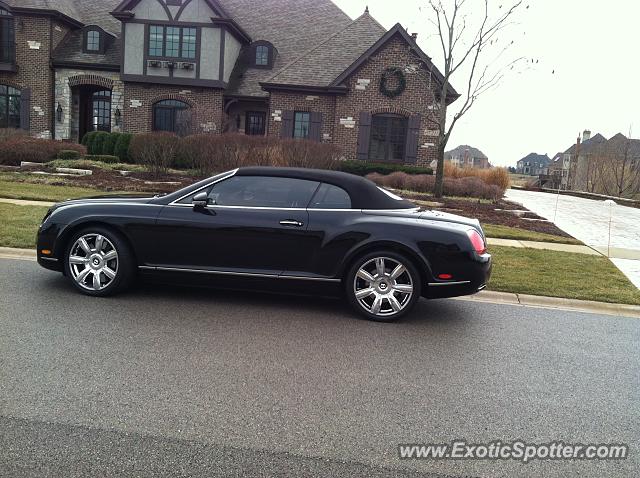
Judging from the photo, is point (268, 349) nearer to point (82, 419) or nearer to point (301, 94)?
point (82, 419)

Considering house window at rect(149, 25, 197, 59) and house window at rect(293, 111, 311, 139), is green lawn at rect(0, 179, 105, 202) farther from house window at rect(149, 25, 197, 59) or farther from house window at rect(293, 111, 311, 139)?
house window at rect(149, 25, 197, 59)

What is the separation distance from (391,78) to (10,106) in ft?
63.9

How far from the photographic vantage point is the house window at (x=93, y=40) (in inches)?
1146

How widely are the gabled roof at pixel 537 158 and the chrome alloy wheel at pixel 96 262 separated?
152590mm

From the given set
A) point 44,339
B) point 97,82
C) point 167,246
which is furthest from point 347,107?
point 44,339

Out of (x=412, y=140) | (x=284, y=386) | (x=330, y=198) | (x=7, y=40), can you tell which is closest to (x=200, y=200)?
(x=330, y=198)

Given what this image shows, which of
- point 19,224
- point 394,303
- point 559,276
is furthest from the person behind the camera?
point 19,224

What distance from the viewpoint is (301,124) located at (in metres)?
26.9

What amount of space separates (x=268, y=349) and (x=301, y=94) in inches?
907

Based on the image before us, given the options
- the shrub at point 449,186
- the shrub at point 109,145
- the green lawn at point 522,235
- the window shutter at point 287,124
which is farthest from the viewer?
the window shutter at point 287,124

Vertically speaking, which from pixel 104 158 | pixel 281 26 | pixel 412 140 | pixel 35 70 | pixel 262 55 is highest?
pixel 281 26

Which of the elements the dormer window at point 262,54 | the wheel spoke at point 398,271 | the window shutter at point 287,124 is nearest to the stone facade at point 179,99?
the dormer window at point 262,54

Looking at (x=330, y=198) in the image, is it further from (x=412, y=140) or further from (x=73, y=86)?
(x=73, y=86)

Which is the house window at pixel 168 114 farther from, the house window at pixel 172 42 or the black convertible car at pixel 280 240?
the black convertible car at pixel 280 240
